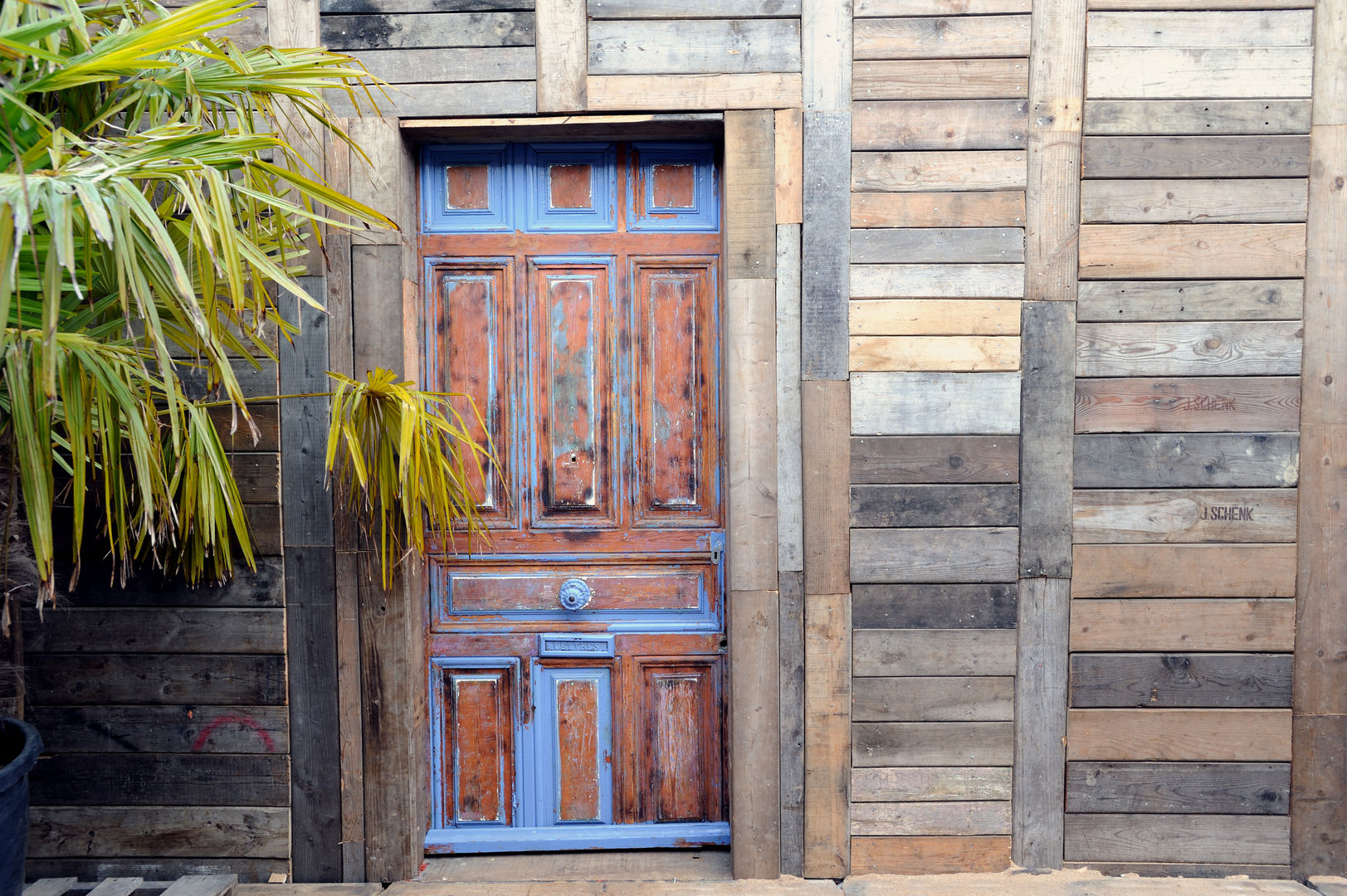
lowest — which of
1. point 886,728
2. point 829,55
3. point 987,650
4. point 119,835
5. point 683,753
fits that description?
point 119,835

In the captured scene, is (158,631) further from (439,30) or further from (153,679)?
(439,30)

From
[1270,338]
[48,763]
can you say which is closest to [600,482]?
[48,763]

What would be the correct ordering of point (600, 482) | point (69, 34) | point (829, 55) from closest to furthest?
point (69, 34) < point (829, 55) < point (600, 482)

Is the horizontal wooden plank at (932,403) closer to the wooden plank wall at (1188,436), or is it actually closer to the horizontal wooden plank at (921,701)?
the wooden plank wall at (1188,436)

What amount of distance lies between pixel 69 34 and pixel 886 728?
2835 mm

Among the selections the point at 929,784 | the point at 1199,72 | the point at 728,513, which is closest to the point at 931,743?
the point at 929,784

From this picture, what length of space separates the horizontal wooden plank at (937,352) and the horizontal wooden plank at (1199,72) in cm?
83

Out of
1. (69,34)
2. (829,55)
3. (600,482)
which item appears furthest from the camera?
(600,482)

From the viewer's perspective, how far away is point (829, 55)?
7.77ft

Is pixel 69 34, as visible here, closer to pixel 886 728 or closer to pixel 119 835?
pixel 119 835

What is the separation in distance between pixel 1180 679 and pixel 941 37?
2156 millimetres

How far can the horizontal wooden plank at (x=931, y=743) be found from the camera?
245 centimetres

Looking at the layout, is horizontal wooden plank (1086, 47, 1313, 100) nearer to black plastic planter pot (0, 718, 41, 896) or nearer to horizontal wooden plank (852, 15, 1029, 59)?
horizontal wooden plank (852, 15, 1029, 59)

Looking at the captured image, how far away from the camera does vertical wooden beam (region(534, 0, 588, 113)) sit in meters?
2.36
